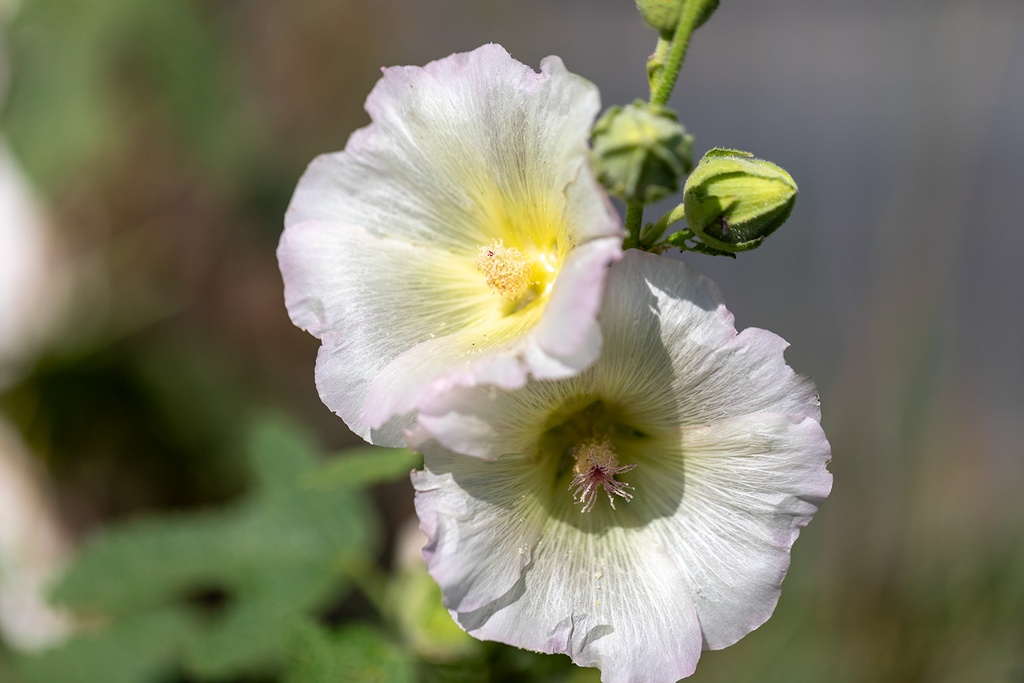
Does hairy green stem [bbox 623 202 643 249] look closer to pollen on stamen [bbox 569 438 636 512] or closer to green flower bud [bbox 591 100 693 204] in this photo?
green flower bud [bbox 591 100 693 204]

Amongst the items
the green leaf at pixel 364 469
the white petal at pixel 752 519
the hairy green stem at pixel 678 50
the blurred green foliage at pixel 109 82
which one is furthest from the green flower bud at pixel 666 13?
the blurred green foliage at pixel 109 82

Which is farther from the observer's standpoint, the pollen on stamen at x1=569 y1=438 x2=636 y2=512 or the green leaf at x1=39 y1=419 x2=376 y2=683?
the green leaf at x1=39 y1=419 x2=376 y2=683

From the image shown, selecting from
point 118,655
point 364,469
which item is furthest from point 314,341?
point 364,469

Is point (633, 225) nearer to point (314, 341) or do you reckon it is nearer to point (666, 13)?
point (666, 13)

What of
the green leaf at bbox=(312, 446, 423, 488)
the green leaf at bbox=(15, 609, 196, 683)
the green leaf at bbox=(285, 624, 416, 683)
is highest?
the green leaf at bbox=(312, 446, 423, 488)

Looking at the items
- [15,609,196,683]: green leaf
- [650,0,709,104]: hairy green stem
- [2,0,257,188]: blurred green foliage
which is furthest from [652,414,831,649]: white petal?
[2,0,257,188]: blurred green foliage

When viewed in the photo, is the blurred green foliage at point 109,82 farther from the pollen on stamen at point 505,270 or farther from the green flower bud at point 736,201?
the green flower bud at point 736,201

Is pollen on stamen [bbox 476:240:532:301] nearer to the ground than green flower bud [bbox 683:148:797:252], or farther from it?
nearer to the ground
